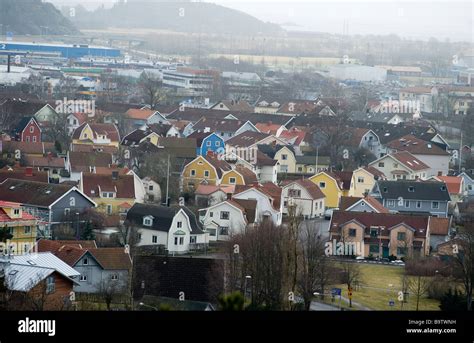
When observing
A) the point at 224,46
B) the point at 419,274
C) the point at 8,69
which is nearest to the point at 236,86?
the point at 8,69

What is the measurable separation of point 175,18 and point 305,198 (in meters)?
29.9

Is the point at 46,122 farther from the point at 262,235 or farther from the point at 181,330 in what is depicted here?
the point at 181,330

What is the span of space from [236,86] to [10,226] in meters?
15.1

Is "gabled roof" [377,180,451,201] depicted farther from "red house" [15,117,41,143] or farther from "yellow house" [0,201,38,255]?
"red house" [15,117,41,143]

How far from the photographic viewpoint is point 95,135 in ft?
33.1

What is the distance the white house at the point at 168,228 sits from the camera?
19.0ft

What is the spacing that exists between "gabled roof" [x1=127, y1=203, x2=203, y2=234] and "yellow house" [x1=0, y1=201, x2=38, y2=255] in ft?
2.72

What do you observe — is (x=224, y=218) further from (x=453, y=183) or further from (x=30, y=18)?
(x=30, y=18)

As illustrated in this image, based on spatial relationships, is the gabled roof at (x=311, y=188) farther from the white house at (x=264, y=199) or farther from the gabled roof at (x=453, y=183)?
the gabled roof at (x=453, y=183)

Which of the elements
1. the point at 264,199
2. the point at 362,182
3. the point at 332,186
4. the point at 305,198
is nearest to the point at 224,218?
the point at 264,199

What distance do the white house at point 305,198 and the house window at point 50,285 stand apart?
4.11 m

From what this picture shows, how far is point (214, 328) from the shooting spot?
39.2 inches

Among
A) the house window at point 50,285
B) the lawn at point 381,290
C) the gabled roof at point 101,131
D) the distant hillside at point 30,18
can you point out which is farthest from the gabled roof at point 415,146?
the distant hillside at point 30,18

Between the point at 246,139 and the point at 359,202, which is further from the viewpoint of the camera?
the point at 246,139
